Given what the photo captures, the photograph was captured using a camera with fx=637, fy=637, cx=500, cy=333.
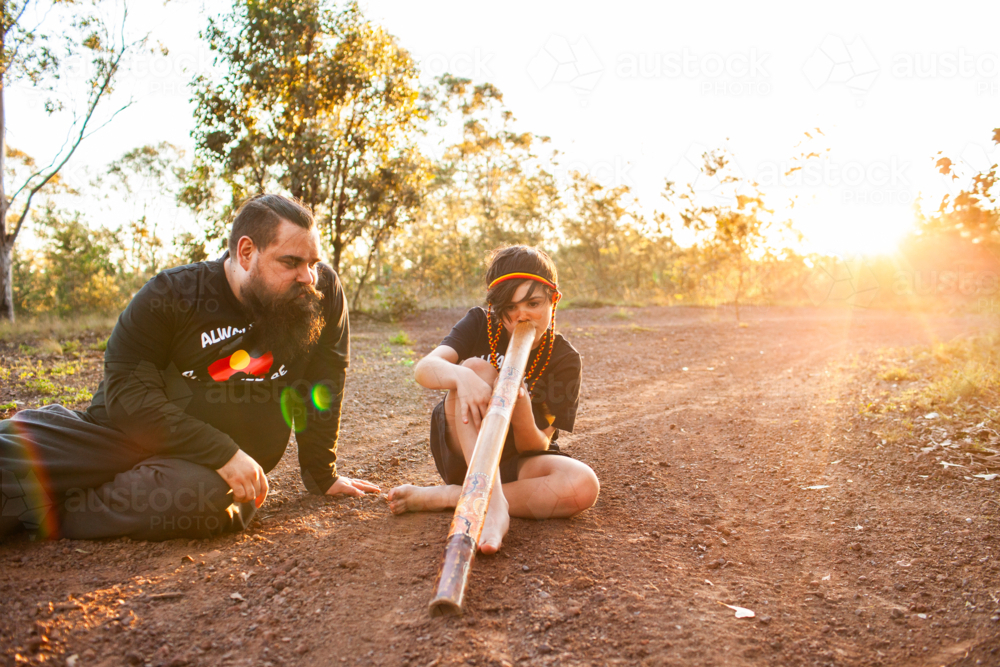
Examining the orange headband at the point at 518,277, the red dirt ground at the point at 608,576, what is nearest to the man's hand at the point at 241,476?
the red dirt ground at the point at 608,576

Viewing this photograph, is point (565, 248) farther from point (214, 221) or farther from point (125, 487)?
point (125, 487)

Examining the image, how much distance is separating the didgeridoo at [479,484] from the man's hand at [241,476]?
737mm

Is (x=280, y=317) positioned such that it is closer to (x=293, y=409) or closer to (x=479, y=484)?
(x=293, y=409)

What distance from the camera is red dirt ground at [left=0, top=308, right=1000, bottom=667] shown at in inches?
63.2

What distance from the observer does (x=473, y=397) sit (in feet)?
7.25

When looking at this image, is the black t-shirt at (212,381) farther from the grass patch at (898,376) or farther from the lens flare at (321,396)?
the grass patch at (898,376)

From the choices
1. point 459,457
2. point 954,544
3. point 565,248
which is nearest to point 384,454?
point 459,457

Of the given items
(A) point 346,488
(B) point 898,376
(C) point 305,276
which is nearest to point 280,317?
(C) point 305,276

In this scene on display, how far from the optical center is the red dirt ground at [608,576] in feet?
5.27

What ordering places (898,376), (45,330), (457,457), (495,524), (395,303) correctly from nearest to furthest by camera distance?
(495,524) → (457,457) → (898,376) → (45,330) → (395,303)

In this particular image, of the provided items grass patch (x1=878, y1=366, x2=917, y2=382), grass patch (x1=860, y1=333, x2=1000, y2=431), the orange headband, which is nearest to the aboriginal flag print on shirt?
the orange headband

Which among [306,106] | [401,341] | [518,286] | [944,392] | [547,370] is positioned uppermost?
[306,106]

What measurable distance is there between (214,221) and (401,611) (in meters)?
9.22

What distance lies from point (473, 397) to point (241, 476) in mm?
841
